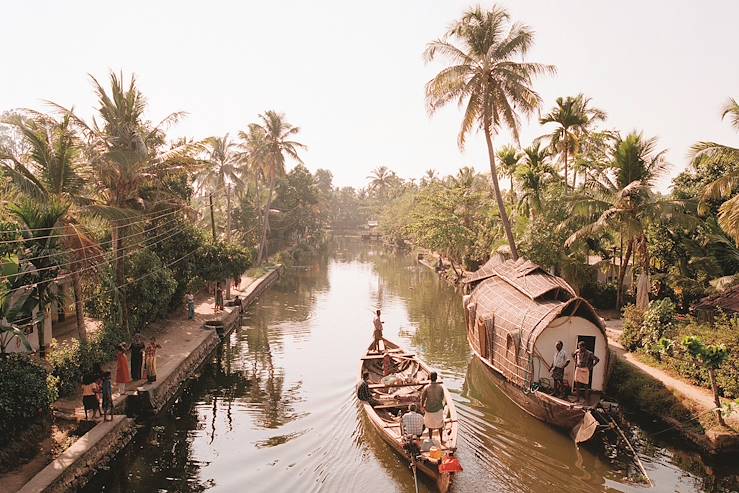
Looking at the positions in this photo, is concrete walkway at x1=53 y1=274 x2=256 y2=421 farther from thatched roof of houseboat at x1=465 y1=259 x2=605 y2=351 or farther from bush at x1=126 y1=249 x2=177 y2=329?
thatched roof of houseboat at x1=465 y1=259 x2=605 y2=351

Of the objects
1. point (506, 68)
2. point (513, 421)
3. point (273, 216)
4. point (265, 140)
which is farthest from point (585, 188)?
point (273, 216)

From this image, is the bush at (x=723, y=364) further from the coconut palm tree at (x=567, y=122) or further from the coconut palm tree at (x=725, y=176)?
the coconut palm tree at (x=567, y=122)

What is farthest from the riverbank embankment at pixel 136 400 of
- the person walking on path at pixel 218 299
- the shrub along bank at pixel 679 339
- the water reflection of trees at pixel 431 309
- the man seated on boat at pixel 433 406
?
the shrub along bank at pixel 679 339

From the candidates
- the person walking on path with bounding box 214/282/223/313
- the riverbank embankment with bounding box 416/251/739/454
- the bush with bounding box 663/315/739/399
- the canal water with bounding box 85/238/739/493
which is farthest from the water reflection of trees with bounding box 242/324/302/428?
the bush with bounding box 663/315/739/399

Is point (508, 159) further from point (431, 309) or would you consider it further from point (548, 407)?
point (548, 407)

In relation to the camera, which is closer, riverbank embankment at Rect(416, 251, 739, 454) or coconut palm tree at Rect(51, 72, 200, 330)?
riverbank embankment at Rect(416, 251, 739, 454)
